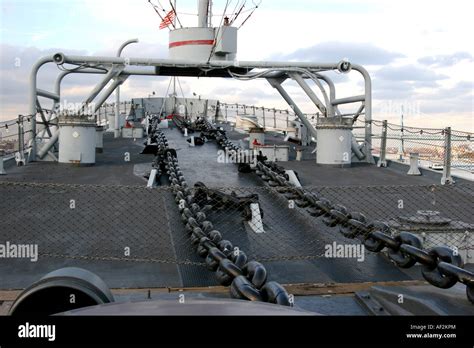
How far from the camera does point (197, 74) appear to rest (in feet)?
40.6

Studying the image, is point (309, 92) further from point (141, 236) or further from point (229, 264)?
Answer: point (229, 264)

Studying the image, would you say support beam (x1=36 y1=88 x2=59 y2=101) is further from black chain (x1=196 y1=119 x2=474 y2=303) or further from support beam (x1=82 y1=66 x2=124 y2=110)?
black chain (x1=196 y1=119 x2=474 y2=303)

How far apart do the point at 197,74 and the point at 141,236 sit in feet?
26.1

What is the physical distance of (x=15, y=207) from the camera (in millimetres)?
6074

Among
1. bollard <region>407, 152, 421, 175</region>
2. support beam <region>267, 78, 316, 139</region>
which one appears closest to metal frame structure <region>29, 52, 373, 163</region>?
support beam <region>267, 78, 316, 139</region>

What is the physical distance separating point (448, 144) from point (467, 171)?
2.97 feet

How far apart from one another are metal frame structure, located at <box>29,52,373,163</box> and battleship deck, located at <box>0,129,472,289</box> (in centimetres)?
305

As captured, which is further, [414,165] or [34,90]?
[34,90]

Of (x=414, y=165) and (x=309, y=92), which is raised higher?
(x=309, y=92)

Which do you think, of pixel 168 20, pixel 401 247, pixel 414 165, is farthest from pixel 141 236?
pixel 168 20

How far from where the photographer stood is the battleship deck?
404cm

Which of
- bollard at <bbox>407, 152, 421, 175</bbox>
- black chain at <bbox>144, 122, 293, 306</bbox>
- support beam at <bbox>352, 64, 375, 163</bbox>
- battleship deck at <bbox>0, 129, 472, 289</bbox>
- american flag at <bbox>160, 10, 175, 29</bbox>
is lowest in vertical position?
battleship deck at <bbox>0, 129, 472, 289</bbox>
